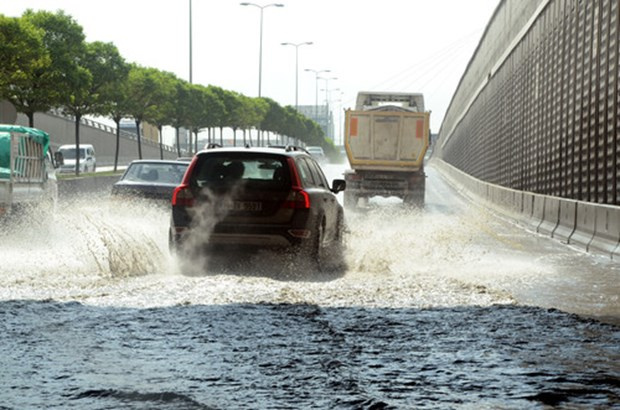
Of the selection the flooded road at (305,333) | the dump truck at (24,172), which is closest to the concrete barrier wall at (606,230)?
the flooded road at (305,333)

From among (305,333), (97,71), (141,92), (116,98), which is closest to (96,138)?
(141,92)

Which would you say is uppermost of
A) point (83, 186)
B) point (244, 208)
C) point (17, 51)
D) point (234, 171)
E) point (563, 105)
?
point (17, 51)

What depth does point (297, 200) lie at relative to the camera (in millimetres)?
12977

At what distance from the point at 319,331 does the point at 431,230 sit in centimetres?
1442

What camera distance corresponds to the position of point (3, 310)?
9.80 m

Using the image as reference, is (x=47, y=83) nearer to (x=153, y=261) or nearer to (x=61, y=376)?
(x=153, y=261)

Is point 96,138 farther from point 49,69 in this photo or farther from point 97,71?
point 49,69

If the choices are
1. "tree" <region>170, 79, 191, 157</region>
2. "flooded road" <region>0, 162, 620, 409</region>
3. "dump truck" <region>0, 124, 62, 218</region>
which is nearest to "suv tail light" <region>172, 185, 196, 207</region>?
"flooded road" <region>0, 162, 620, 409</region>

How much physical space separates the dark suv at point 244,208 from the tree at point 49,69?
34.8 m

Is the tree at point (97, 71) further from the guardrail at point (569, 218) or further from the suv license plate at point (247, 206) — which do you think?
the suv license plate at point (247, 206)

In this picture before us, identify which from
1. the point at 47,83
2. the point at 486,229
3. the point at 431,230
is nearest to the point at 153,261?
the point at 431,230

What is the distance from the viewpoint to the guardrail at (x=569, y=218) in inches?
682

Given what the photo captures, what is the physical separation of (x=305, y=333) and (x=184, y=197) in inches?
192

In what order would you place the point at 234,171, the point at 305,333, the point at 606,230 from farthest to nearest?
the point at 606,230, the point at 234,171, the point at 305,333
